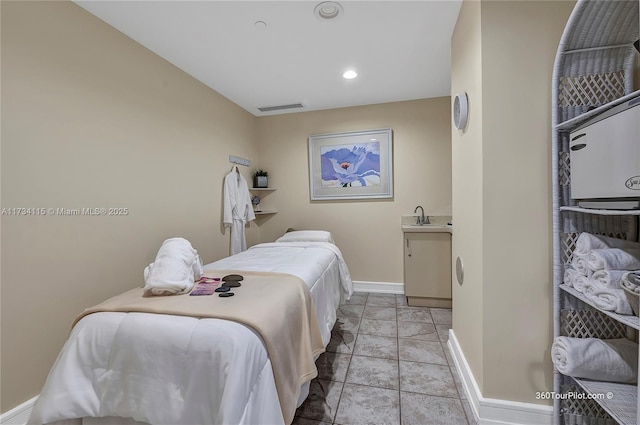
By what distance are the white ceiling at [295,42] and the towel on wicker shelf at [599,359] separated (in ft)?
6.79

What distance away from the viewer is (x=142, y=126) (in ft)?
6.90

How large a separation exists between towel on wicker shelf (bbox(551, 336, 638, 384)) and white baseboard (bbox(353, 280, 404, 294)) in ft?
7.67

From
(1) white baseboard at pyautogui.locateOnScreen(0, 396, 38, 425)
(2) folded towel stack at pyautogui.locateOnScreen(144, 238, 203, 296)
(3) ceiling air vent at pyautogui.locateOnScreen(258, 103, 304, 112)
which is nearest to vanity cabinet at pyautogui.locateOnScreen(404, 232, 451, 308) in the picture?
(3) ceiling air vent at pyautogui.locateOnScreen(258, 103, 304, 112)

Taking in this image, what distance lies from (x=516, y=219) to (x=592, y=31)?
0.84 meters

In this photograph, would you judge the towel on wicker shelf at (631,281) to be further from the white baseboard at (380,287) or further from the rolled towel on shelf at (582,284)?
the white baseboard at (380,287)

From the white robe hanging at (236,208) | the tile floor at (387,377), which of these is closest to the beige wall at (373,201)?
the white robe hanging at (236,208)

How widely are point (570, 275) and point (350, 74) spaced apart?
2418 mm

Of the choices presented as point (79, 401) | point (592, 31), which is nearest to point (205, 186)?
point (79, 401)

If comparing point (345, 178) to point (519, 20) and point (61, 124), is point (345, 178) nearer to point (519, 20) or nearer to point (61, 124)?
point (519, 20)

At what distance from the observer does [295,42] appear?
82.0 inches

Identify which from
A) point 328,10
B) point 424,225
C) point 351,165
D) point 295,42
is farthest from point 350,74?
point 424,225

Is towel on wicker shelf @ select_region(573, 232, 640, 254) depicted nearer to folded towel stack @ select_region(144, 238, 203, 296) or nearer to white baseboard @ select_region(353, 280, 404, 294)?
folded towel stack @ select_region(144, 238, 203, 296)

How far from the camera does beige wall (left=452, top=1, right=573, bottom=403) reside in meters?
1.25

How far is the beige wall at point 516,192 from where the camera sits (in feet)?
4.10
